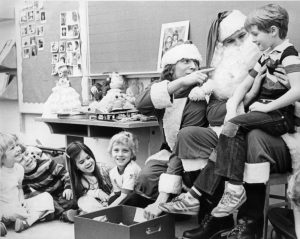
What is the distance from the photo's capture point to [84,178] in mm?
2305

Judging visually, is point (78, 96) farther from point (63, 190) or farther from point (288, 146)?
point (288, 146)

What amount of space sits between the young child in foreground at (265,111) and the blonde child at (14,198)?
957 millimetres

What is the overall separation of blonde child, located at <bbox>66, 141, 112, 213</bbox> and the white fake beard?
0.73 m

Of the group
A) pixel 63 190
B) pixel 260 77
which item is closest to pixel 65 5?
pixel 63 190

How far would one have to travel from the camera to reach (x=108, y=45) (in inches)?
125

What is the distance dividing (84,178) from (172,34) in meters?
0.95

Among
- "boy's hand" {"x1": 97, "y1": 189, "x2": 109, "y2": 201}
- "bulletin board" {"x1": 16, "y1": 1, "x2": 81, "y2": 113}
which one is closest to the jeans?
"boy's hand" {"x1": 97, "y1": 189, "x2": 109, "y2": 201}

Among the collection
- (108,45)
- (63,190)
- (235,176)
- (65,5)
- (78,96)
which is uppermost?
(65,5)

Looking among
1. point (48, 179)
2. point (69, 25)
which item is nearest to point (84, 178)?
point (48, 179)

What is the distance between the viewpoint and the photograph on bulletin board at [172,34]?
263 cm

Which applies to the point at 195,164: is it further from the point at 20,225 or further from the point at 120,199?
the point at 20,225

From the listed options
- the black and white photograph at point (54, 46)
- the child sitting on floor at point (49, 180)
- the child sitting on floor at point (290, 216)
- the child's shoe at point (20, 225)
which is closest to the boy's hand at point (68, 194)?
the child sitting on floor at point (49, 180)

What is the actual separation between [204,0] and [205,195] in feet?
3.73

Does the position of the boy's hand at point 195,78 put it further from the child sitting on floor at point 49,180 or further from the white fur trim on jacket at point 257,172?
the child sitting on floor at point 49,180
